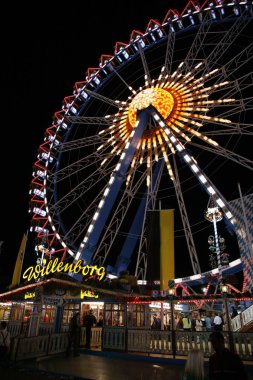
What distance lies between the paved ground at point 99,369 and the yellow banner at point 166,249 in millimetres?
2963

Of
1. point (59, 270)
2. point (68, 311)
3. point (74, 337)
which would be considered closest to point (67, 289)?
point (59, 270)

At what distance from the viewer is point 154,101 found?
1908cm

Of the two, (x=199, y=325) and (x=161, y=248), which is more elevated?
(x=161, y=248)

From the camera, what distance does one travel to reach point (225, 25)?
742 inches

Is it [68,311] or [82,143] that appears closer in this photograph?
[68,311]

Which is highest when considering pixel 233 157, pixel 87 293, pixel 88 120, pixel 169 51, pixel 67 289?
pixel 169 51

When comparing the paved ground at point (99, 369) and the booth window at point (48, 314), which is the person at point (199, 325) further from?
the booth window at point (48, 314)

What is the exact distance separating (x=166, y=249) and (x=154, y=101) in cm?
1058

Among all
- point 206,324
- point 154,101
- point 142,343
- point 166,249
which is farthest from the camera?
point 154,101

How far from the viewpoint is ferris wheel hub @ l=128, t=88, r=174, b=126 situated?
19.0 m

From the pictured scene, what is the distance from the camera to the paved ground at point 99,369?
7.16 m

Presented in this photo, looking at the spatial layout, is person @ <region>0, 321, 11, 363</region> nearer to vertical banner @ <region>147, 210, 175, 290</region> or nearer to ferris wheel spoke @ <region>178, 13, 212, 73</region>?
vertical banner @ <region>147, 210, 175, 290</region>

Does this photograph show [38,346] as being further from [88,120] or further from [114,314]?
[88,120]

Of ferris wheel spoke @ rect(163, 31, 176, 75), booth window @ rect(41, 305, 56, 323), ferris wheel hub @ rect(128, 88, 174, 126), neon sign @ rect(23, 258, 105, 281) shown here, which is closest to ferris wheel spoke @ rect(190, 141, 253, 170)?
ferris wheel hub @ rect(128, 88, 174, 126)
